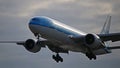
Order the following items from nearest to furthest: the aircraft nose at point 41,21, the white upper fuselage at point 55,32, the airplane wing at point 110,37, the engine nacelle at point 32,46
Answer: the white upper fuselage at point 55,32 < the aircraft nose at point 41,21 < the airplane wing at point 110,37 < the engine nacelle at point 32,46

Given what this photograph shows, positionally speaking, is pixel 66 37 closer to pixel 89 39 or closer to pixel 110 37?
pixel 89 39

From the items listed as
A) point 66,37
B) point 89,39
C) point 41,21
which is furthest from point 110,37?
point 41,21

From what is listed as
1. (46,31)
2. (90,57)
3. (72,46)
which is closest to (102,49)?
(90,57)

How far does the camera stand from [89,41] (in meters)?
53.2

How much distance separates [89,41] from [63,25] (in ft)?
15.1

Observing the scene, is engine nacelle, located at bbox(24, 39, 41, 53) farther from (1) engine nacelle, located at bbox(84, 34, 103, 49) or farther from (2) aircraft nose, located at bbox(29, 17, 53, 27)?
(1) engine nacelle, located at bbox(84, 34, 103, 49)

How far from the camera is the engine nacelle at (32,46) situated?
58.1 metres

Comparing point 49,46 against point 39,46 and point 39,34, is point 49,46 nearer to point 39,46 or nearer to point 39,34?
point 39,46

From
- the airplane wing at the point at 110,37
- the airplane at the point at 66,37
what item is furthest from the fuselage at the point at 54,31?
the airplane wing at the point at 110,37

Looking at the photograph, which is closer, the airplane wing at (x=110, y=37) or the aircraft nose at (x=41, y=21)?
the aircraft nose at (x=41, y=21)

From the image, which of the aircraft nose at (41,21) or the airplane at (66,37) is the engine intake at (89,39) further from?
the aircraft nose at (41,21)

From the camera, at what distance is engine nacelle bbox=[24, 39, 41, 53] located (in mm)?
58125

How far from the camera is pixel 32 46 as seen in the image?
58.1m

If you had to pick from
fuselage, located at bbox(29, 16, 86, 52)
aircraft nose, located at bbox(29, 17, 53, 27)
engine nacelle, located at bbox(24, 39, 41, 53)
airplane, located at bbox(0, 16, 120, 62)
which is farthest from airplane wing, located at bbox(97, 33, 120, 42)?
engine nacelle, located at bbox(24, 39, 41, 53)
